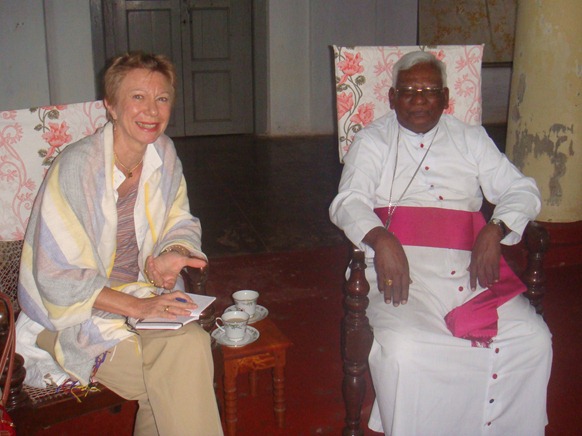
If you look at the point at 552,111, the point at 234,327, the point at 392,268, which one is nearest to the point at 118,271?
the point at 234,327

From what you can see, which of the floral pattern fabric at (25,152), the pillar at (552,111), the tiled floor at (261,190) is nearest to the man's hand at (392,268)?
the floral pattern fabric at (25,152)

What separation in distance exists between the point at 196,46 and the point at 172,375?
22.1 feet

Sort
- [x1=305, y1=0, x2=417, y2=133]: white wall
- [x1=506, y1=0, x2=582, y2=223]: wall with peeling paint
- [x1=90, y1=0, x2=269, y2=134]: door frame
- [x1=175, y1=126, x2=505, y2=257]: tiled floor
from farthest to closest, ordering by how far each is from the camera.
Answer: [x1=305, y1=0, x2=417, y2=133]: white wall
[x1=90, y1=0, x2=269, y2=134]: door frame
[x1=175, y1=126, x2=505, y2=257]: tiled floor
[x1=506, y1=0, x2=582, y2=223]: wall with peeling paint

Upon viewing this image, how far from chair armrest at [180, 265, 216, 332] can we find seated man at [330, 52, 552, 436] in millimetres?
515

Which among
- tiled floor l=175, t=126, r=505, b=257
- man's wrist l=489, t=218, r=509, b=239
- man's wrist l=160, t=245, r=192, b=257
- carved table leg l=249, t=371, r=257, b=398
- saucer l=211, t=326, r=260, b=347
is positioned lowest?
carved table leg l=249, t=371, r=257, b=398

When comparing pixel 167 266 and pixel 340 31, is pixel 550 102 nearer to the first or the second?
pixel 167 266

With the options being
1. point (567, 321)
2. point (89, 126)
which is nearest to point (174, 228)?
point (89, 126)

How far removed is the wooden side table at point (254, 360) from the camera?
2219 millimetres

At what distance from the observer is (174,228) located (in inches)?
87.8

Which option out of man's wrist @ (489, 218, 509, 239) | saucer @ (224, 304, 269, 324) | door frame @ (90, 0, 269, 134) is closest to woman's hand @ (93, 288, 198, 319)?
saucer @ (224, 304, 269, 324)

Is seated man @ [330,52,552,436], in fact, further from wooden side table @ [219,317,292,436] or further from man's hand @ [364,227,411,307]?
wooden side table @ [219,317,292,436]

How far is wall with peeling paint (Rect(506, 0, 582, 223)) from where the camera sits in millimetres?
3814

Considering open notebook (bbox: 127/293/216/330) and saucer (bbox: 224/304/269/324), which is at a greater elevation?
→ open notebook (bbox: 127/293/216/330)

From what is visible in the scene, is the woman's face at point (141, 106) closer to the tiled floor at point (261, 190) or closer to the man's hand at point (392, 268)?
the man's hand at point (392, 268)
